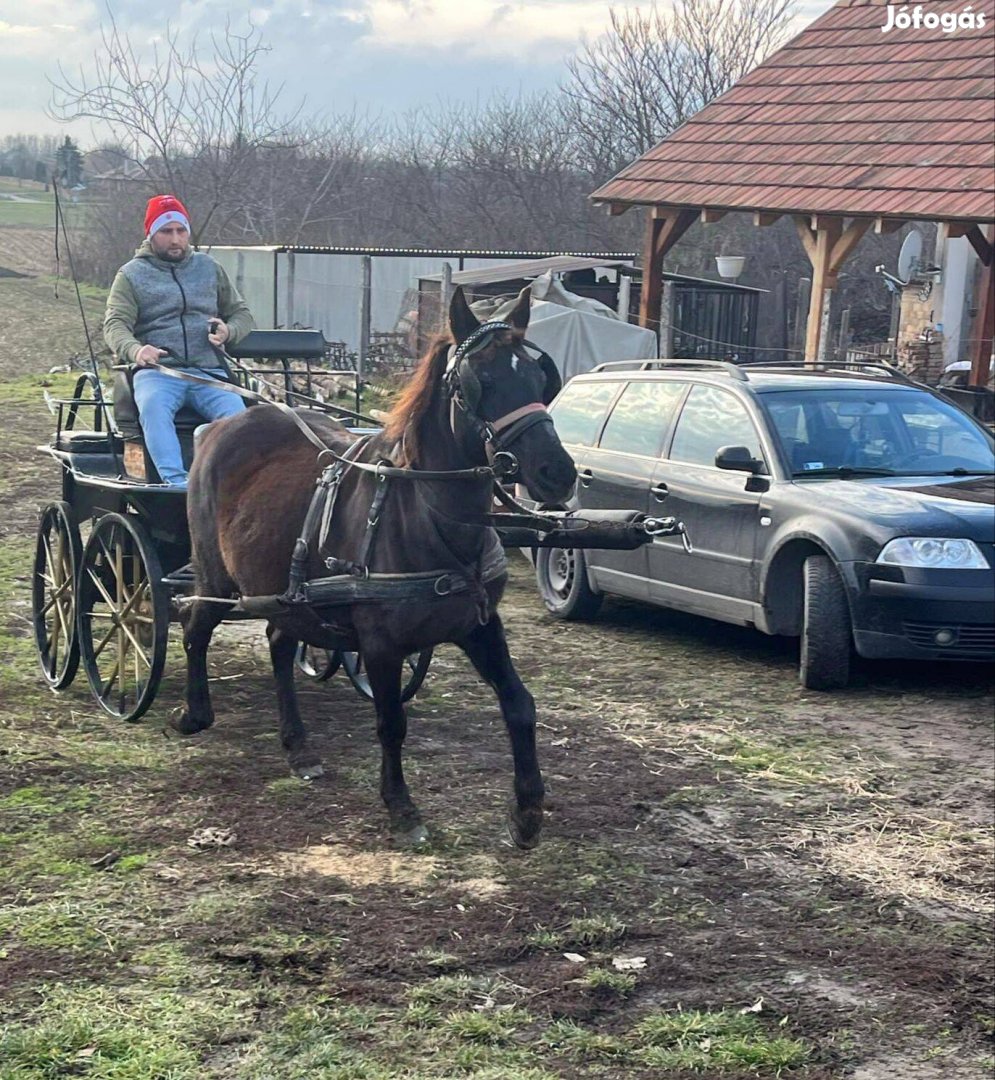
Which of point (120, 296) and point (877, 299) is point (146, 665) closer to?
point (120, 296)

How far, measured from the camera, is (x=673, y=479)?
9.83 meters

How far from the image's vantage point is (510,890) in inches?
216

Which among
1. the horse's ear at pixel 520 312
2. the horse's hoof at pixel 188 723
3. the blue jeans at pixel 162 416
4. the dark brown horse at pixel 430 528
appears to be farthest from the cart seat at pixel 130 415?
the horse's ear at pixel 520 312

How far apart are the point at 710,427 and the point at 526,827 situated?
4528mm

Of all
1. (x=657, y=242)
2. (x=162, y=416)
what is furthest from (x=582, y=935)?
(x=657, y=242)

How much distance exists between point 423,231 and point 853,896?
4000cm

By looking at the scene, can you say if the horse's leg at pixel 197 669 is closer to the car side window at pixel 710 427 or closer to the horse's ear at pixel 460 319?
the horse's ear at pixel 460 319

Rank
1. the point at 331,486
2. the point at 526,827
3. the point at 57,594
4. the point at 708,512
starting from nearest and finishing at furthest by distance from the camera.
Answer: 1. the point at 526,827
2. the point at 331,486
3. the point at 57,594
4. the point at 708,512

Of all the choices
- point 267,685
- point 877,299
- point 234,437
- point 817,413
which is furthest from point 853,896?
point 877,299

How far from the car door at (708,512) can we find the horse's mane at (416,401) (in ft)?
12.3

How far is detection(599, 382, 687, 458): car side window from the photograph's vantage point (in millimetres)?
10203

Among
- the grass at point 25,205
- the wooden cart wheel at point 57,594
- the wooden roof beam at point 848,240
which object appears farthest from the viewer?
the grass at point 25,205

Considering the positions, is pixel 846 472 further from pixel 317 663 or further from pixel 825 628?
pixel 317 663

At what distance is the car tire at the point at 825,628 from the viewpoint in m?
8.50
